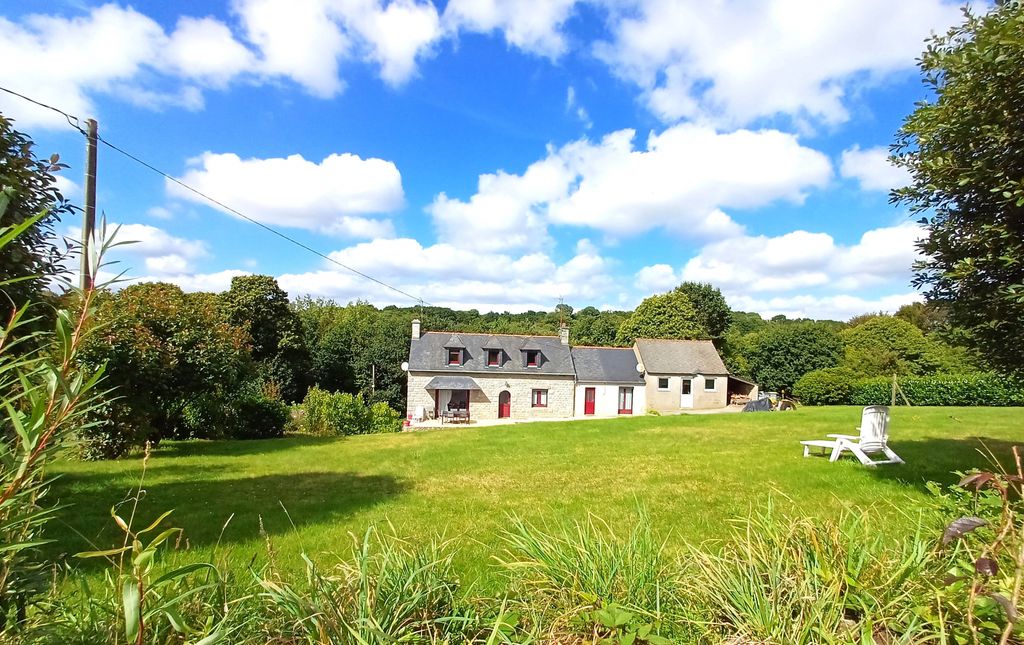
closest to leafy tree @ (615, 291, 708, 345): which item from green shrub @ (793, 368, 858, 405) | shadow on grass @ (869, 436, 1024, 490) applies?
green shrub @ (793, 368, 858, 405)

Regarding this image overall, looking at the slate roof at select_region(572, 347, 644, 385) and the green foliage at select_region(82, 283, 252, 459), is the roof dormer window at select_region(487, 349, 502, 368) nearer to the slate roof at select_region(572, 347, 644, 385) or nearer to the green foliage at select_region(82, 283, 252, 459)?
the slate roof at select_region(572, 347, 644, 385)

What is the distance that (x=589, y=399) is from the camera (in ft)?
105

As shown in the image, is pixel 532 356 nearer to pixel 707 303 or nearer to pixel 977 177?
pixel 707 303

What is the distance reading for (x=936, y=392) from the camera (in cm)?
2556

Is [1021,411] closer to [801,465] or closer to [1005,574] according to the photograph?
[801,465]

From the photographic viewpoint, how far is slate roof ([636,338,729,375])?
3238 centimetres

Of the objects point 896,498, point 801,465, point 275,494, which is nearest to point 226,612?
point 275,494

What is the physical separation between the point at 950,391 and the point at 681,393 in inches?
531

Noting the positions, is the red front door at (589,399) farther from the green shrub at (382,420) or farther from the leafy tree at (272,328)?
the leafy tree at (272,328)

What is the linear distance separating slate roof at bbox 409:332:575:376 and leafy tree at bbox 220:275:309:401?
10.8 metres

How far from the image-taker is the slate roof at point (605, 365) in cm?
3203

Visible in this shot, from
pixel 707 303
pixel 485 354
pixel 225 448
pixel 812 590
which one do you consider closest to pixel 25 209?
pixel 812 590

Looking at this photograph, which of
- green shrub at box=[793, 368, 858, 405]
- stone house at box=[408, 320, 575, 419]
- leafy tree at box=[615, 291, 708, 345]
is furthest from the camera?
leafy tree at box=[615, 291, 708, 345]

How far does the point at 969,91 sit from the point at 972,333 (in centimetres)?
309
